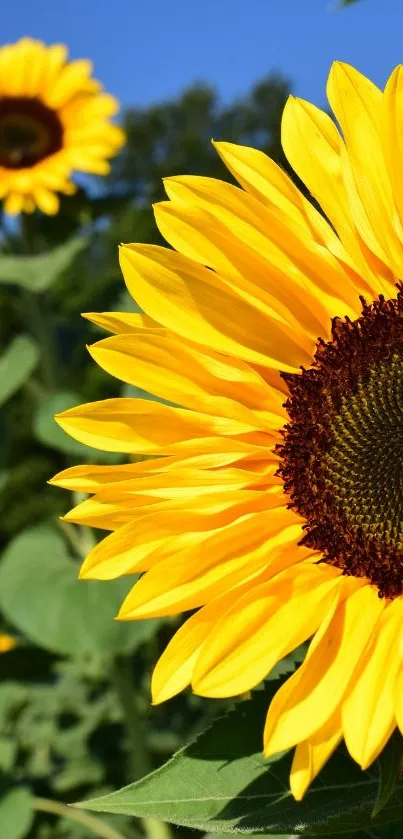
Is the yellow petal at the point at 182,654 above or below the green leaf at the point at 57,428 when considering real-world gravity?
below

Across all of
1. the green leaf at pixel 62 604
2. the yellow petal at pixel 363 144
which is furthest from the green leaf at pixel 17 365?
the yellow petal at pixel 363 144

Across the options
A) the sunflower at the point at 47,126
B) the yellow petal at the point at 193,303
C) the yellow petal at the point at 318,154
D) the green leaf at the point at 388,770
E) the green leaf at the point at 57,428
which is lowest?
the green leaf at the point at 388,770

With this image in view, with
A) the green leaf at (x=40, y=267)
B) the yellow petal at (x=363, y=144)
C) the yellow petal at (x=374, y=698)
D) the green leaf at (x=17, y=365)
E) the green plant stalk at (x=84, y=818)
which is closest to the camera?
the yellow petal at (x=374, y=698)

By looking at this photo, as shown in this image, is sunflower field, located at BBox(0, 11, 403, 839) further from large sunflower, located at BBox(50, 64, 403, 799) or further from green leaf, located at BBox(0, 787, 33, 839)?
green leaf, located at BBox(0, 787, 33, 839)

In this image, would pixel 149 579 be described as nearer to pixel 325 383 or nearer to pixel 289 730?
pixel 289 730

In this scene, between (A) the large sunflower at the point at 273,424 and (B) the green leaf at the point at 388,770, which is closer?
(B) the green leaf at the point at 388,770

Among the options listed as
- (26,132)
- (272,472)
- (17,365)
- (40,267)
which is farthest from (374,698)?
(26,132)

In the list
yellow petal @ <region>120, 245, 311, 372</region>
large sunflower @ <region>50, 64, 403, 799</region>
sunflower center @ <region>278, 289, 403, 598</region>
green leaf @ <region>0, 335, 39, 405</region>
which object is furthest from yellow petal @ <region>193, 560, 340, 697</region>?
green leaf @ <region>0, 335, 39, 405</region>

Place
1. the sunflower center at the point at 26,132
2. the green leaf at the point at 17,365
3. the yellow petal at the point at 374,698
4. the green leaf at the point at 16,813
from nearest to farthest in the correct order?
the yellow petal at the point at 374,698 < the green leaf at the point at 16,813 < the green leaf at the point at 17,365 < the sunflower center at the point at 26,132

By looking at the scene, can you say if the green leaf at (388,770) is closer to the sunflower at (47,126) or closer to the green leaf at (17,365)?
the green leaf at (17,365)
